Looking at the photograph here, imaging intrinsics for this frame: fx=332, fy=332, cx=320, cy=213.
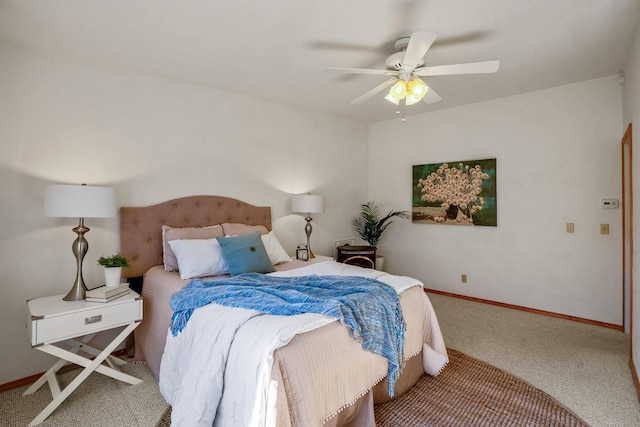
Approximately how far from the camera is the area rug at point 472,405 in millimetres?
1988

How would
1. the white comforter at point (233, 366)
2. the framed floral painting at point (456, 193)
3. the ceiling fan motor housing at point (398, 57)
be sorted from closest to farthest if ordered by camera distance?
the white comforter at point (233, 366)
the ceiling fan motor housing at point (398, 57)
the framed floral painting at point (456, 193)

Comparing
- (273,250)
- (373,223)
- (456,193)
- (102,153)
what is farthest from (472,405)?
(102,153)

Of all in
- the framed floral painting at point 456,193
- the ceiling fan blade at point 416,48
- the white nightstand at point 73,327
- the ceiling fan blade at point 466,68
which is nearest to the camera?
the ceiling fan blade at point 416,48

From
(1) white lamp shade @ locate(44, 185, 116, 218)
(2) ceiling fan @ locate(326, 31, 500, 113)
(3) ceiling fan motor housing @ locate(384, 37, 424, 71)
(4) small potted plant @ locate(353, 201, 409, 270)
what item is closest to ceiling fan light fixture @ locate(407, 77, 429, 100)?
(2) ceiling fan @ locate(326, 31, 500, 113)

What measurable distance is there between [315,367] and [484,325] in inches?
105

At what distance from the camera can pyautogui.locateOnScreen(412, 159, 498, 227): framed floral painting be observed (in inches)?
166

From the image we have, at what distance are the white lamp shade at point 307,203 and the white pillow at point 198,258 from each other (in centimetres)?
140

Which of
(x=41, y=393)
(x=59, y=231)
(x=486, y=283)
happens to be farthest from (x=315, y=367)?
(x=486, y=283)

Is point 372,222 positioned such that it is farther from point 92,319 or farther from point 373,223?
point 92,319

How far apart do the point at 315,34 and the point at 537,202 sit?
317 cm

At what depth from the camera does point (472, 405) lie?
2.15 m

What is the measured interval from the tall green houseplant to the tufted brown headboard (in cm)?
208

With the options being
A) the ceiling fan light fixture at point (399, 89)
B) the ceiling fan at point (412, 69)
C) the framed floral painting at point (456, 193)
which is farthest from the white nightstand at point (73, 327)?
the framed floral painting at point (456, 193)

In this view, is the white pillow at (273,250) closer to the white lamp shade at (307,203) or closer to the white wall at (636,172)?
the white lamp shade at (307,203)
